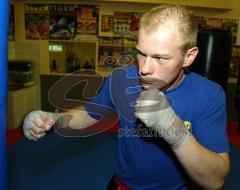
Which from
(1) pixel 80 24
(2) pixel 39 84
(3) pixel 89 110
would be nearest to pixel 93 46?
(1) pixel 80 24

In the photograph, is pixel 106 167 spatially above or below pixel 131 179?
below

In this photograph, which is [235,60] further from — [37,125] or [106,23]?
[37,125]

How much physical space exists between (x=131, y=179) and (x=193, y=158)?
0.42 metres

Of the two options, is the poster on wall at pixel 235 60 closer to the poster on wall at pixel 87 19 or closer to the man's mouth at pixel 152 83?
the poster on wall at pixel 87 19

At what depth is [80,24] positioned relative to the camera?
3.88 m

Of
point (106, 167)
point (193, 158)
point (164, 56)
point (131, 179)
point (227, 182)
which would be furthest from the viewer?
point (106, 167)

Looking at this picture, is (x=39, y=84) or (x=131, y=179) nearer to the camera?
(x=131, y=179)

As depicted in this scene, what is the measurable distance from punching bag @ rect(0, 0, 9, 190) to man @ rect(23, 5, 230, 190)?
27cm

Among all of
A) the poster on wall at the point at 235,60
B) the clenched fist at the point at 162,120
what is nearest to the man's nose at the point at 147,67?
the clenched fist at the point at 162,120

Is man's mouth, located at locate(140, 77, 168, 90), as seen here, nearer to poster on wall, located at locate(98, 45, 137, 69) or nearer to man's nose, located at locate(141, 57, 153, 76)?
man's nose, located at locate(141, 57, 153, 76)

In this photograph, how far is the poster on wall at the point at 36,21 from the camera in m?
3.85

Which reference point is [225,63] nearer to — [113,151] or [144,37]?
[113,151]

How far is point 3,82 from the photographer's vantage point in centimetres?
59

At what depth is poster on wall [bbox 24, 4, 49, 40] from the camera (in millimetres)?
3846
